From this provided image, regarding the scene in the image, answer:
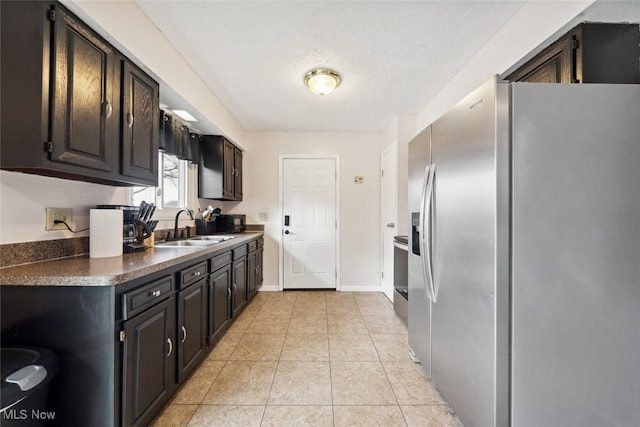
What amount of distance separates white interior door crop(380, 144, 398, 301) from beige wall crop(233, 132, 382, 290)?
7.5 inches

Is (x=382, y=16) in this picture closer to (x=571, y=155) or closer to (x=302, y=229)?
(x=571, y=155)

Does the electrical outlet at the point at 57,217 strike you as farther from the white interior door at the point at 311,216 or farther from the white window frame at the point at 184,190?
the white interior door at the point at 311,216

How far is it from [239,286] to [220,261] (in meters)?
0.68

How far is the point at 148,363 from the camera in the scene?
1417mm

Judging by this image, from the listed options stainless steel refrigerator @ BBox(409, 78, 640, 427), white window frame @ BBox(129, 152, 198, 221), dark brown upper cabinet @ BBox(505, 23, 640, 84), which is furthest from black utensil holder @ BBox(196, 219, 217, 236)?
dark brown upper cabinet @ BBox(505, 23, 640, 84)

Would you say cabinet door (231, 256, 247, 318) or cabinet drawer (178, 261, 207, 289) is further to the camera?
cabinet door (231, 256, 247, 318)

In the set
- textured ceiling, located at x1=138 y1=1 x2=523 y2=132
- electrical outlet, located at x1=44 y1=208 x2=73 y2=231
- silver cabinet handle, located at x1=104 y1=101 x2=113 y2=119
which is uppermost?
textured ceiling, located at x1=138 y1=1 x2=523 y2=132

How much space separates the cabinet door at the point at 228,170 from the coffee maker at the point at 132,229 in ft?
4.74

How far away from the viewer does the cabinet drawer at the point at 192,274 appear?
1.75m

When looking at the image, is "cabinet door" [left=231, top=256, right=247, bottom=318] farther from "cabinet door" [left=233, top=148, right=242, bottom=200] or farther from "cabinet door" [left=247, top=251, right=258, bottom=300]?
"cabinet door" [left=233, top=148, right=242, bottom=200]

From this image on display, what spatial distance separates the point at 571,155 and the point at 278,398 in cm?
204

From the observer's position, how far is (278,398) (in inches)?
68.9

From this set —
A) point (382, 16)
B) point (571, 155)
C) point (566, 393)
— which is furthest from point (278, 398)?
point (382, 16)

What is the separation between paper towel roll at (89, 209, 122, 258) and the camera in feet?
5.32
